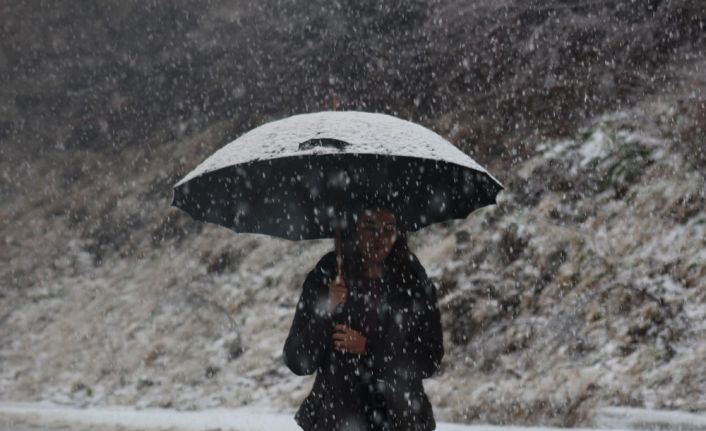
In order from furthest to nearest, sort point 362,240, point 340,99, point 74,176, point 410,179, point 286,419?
point 74,176
point 340,99
point 286,419
point 410,179
point 362,240

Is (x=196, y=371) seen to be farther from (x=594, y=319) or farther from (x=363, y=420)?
(x=363, y=420)

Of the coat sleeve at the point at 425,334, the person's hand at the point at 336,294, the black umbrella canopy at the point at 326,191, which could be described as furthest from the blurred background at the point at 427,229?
the person's hand at the point at 336,294

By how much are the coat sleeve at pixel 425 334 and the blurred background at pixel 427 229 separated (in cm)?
345

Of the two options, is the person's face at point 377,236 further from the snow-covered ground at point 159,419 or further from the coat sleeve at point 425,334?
the snow-covered ground at point 159,419

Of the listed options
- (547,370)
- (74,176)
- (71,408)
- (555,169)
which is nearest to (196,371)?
(71,408)

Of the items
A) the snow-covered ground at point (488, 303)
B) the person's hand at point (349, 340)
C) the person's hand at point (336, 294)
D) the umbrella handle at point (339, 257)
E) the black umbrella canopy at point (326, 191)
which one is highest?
the black umbrella canopy at point (326, 191)

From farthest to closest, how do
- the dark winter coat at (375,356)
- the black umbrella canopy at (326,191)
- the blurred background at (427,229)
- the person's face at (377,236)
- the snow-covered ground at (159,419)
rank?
the blurred background at (427,229), the snow-covered ground at (159,419), the black umbrella canopy at (326,191), the person's face at (377,236), the dark winter coat at (375,356)

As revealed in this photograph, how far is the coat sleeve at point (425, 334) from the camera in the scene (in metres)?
3.29

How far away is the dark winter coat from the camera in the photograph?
3.26 meters

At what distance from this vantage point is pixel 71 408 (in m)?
8.31

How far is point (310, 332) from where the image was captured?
3326mm

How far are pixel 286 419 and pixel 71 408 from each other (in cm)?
279

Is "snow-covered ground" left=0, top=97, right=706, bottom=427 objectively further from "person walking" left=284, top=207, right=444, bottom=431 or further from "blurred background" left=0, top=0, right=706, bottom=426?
"person walking" left=284, top=207, right=444, bottom=431

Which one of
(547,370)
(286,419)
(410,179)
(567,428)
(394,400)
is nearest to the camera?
(394,400)
